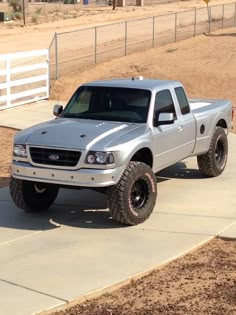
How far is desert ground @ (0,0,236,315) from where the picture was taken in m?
6.44

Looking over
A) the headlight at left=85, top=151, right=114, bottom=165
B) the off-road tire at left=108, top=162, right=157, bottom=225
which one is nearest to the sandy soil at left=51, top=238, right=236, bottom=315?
the off-road tire at left=108, top=162, right=157, bottom=225

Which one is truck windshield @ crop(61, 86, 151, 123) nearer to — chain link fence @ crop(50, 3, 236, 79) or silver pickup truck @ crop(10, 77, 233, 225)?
silver pickup truck @ crop(10, 77, 233, 225)

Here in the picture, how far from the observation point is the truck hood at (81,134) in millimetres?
8688

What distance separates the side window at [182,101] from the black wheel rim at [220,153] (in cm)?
124

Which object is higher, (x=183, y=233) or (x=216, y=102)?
(x=216, y=102)

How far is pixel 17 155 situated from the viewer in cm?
910

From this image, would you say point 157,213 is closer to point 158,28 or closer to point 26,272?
point 26,272

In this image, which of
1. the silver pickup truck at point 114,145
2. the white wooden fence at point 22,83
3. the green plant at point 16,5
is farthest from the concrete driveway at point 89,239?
the green plant at point 16,5

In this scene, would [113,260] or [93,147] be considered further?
[93,147]

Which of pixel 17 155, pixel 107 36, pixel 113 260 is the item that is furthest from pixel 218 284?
pixel 107 36

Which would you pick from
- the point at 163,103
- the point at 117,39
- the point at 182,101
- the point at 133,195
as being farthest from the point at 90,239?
the point at 117,39

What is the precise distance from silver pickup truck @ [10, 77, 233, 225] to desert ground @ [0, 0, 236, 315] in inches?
50.8

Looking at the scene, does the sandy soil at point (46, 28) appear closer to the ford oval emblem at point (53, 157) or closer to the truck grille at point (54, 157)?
the truck grille at point (54, 157)

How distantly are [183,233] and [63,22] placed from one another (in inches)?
1953
